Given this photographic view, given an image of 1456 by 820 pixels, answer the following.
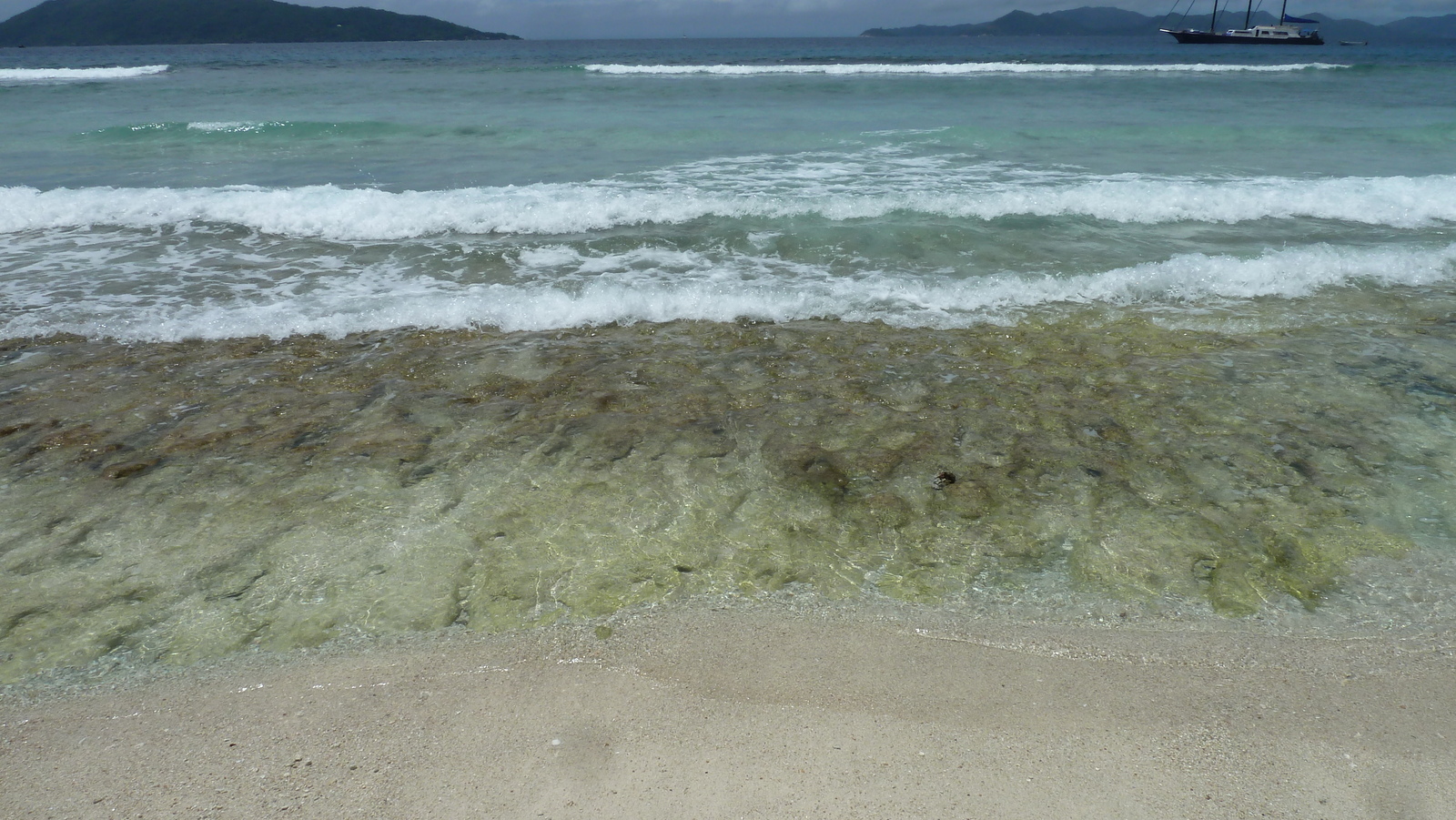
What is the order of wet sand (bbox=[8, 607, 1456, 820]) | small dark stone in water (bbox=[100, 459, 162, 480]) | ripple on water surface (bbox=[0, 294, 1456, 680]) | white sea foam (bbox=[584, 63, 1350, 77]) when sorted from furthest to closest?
white sea foam (bbox=[584, 63, 1350, 77]) < small dark stone in water (bbox=[100, 459, 162, 480]) < ripple on water surface (bbox=[0, 294, 1456, 680]) < wet sand (bbox=[8, 607, 1456, 820])

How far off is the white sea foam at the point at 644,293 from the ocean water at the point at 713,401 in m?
0.05

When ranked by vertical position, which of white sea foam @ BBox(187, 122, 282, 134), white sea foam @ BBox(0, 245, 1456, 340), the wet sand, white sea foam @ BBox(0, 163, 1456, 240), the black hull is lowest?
the wet sand

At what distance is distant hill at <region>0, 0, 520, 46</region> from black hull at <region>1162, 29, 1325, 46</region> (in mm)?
116340

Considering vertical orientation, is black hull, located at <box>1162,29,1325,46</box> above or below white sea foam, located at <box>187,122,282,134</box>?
above

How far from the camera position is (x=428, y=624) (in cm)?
282

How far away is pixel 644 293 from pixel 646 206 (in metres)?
3.19

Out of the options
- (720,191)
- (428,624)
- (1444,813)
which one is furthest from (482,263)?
(1444,813)

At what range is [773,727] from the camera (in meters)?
2.37

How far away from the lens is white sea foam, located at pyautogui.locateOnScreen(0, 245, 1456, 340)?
5.96 m

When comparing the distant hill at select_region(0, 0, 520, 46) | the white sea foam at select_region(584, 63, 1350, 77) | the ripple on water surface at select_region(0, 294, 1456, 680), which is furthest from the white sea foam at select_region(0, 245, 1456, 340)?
the distant hill at select_region(0, 0, 520, 46)

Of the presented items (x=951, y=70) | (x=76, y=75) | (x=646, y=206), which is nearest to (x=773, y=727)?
(x=646, y=206)

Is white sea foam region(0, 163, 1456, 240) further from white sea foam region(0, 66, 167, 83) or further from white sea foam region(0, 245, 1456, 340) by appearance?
white sea foam region(0, 66, 167, 83)

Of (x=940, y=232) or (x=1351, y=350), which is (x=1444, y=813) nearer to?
(x=1351, y=350)

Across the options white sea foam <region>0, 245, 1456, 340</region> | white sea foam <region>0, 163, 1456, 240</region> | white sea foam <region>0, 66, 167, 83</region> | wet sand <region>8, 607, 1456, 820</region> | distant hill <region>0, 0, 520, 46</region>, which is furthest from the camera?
distant hill <region>0, 0, 520, 46</region>
